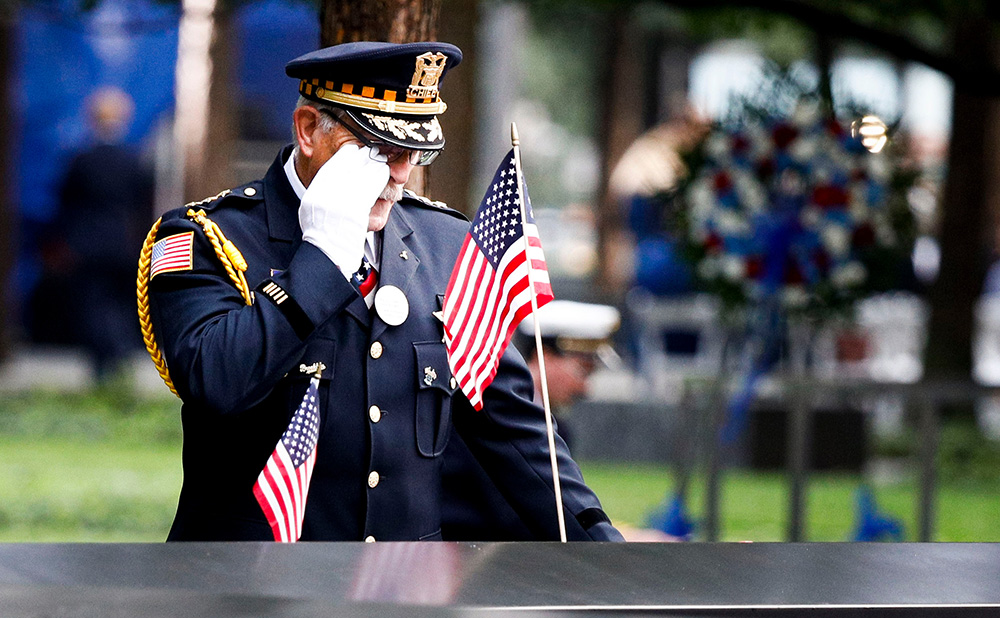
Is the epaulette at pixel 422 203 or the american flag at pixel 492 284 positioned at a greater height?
the epaulette at pixel 422 203

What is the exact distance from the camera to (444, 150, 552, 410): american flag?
2834 mm

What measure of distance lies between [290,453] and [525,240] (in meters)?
0.62

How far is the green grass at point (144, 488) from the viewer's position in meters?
7.76

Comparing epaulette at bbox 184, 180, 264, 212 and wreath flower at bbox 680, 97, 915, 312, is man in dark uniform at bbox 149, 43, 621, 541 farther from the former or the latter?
wreath flower at bbox 680, 97, 915, 312

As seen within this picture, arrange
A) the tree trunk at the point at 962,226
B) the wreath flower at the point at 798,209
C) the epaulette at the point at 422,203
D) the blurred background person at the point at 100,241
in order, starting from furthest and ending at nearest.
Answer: the blurred background person at the point at 100,241 → the tree trunk at the point at 962,226 → the wreath flower at the point at 798,209 → the epaulette at the point at 422,203

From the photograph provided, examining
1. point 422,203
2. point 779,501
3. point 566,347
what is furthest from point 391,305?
point 779,501

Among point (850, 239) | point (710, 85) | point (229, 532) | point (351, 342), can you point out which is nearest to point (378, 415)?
point (351, 342)

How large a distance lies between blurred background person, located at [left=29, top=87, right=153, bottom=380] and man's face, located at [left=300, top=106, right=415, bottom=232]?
31.3ft

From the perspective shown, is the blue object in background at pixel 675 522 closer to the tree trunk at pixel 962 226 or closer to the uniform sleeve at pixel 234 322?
the uniform sleeve at pixel 234 322

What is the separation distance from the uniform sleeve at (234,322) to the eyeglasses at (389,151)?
219 mm

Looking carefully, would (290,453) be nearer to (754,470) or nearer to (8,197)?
(754,470)

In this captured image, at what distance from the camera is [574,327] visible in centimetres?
616

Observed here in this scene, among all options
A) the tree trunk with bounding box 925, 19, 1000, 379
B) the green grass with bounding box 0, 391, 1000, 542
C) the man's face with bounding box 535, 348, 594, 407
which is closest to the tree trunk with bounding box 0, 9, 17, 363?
the green grass with bounding box 0, 391, 1000, 542

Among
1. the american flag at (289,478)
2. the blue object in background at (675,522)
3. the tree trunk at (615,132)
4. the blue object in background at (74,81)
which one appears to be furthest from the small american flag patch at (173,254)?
the tree trunk at (615,132)
